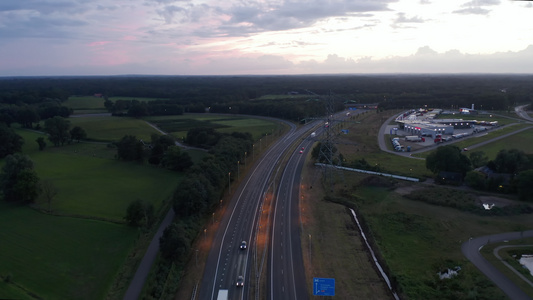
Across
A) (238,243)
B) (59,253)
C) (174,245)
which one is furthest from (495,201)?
(59,253)

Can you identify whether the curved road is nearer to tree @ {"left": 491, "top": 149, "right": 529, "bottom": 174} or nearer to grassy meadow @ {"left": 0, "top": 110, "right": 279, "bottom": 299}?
tree @ {"left": 491, "top": 149, "right": 529, "bottom": 174}

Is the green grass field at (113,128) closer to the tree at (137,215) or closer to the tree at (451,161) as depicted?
the tree at (137,215)

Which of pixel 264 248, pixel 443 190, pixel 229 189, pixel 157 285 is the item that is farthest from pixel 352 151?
pixel 157 285

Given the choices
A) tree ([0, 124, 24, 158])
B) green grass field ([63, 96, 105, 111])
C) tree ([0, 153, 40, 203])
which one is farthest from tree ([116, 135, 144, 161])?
green grass field ([63, 96, 105, 111])

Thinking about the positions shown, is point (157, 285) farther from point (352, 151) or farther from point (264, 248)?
point (352, 151)

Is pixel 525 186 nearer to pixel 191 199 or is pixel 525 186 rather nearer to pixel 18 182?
pixel 191 199
